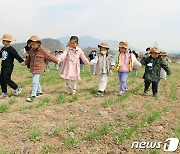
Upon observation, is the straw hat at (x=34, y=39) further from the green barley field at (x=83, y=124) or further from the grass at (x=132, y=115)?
the grass at (x=132, y=115)

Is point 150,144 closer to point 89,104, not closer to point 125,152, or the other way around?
point 125,152

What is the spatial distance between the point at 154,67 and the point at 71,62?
273cm

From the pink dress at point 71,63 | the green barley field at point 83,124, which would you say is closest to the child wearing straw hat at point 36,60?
Answer: the green barley field at point 83,124

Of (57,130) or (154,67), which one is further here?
(154,67)

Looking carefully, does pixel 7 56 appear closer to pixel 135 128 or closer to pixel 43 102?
pixel 43 102

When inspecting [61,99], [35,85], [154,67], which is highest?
[154,67]

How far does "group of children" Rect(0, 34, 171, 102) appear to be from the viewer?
29.9 feet

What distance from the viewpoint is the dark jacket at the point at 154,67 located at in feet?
34.0

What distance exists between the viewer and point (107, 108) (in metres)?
8.20

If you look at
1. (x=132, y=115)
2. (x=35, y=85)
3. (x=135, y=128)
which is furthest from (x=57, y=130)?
(x=35, y=85)

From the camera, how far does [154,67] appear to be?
10.4 meters

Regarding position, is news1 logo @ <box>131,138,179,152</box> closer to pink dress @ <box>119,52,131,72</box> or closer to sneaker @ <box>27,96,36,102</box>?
sneaker @ <box>27,96,36,102</box>

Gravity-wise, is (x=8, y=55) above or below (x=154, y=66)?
above

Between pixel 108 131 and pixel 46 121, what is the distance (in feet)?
4.57
